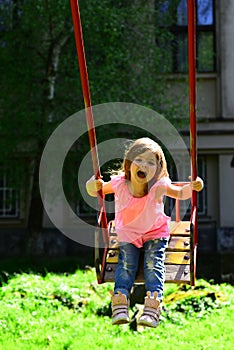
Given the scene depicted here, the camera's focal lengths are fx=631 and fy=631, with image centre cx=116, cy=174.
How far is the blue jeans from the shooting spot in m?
4.01

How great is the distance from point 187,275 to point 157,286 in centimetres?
32

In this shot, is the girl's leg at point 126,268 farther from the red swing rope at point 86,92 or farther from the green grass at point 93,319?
the green grass at point 93,319

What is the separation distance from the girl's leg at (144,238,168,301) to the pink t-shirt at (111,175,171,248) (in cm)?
5

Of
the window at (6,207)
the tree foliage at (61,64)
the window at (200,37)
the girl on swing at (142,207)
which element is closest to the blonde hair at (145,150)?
the girl on swing at (142,207)

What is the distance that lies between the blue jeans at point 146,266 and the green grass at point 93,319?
232 centimetres

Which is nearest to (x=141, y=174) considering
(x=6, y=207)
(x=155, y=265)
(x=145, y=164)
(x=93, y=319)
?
(x=145, y=164)

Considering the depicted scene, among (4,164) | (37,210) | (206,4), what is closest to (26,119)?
(4,164)

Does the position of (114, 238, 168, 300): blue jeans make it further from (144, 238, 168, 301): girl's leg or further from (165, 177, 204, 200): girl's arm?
(165, 177, 204, 200): girl's arm

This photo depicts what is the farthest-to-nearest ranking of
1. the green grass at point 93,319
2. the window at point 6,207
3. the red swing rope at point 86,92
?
the window at point 6,207 < the green grass at point 93,319 < the red swing rope at point 86,92

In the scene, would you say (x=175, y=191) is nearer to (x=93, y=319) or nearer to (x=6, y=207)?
(x=93, y=319)

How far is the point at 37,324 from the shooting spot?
6922 millimetres

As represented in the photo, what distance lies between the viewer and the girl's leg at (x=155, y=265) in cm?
399

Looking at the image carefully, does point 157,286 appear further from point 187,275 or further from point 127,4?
point 127,4

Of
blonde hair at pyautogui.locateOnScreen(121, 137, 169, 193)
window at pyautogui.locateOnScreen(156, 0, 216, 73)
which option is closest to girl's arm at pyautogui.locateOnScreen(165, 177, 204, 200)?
blonde hair at pyautogui.locateOnScreen(121, 137, 169, 193)
